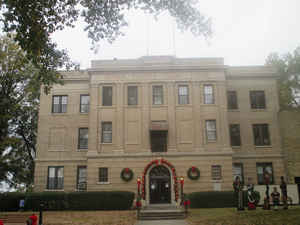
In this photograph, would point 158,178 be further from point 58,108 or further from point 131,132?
point 58,108

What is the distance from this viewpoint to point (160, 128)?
28.6m

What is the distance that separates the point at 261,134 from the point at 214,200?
10677mm

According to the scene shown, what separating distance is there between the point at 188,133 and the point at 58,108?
1386 cm

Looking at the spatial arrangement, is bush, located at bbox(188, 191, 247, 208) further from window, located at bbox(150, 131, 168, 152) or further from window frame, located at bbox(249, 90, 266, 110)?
window frame, located at bbox(249, 90, 266, 110)

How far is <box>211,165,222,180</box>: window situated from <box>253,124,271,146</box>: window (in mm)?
5959

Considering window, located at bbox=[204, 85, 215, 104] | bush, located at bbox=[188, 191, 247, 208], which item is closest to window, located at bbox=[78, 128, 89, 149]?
window, located at bbox=[204, 85, 215, 104]

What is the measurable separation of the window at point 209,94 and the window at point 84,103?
12063 mm

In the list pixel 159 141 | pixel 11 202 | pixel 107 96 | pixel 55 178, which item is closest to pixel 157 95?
pixel 159 141

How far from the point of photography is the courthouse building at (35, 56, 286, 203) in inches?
1122

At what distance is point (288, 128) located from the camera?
3142 centimetres

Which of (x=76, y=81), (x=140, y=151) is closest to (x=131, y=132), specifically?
(x=140, y=151)

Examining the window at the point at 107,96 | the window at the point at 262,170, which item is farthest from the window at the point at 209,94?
the window at the point at 107,96

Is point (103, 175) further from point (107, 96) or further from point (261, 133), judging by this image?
point (261, 133)

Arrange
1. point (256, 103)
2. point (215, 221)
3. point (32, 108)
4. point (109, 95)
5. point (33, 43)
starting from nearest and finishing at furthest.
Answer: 1. point (33, 43)
2. point (215, 221)
3. point (109, 95)
4. point (256, 103)
5. point (32, 108)
